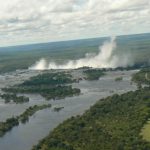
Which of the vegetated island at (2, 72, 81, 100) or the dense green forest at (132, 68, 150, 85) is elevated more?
the dense green forest at (132, 68, 150, 85)

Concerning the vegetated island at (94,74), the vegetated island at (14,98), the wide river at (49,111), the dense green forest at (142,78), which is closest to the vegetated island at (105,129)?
the wide river at (49,111)

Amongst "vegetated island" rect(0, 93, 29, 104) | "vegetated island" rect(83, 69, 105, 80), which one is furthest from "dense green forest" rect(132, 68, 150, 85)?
"vegetated island" rect(0, 93, 29, 104)

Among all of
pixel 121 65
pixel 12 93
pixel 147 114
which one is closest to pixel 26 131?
pixel 147 114

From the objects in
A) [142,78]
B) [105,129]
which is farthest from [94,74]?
[105,129]

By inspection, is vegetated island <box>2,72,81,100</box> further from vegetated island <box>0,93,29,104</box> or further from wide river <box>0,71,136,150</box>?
vegetated island <box>0,93,29,104</box>

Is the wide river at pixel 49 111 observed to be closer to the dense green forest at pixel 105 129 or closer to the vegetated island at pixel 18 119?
the vegetated island at pixel 18 119

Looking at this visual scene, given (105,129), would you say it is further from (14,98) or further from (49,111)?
(14,98)
